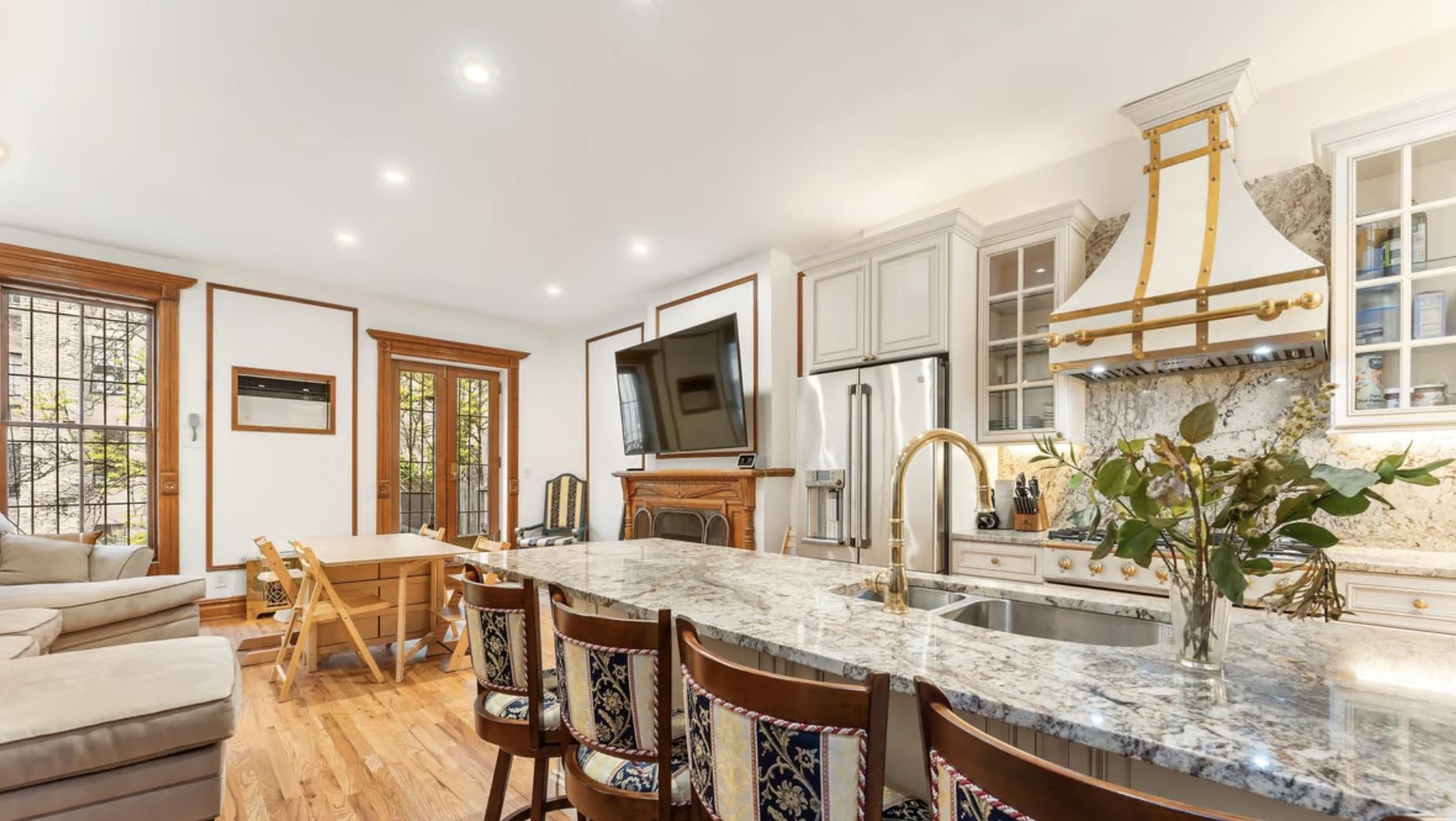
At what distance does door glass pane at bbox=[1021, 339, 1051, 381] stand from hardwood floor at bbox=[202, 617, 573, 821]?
2.84m

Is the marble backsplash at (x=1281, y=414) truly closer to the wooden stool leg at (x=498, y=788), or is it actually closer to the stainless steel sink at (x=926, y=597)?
the stainless steel sink at (x=926, y=597)

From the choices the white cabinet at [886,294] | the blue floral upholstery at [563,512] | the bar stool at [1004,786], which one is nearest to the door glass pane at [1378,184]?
the white cabinet at [886,294]

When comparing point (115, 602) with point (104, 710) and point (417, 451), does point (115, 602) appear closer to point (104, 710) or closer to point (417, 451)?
point (104, 710)

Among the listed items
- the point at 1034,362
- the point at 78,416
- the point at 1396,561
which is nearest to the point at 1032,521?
the point at 1034,362

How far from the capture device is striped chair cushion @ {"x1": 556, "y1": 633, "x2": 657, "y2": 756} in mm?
1165

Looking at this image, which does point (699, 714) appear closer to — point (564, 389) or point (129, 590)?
point (129, 590)

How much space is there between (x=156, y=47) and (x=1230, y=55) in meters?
4.22

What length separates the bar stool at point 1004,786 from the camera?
52 cm

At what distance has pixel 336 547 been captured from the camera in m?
3.98

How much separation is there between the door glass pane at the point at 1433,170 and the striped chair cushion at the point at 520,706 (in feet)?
10.9

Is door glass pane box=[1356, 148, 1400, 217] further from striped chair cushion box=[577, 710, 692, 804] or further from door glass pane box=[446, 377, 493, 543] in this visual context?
door glass pane box=[446, 377, 493, 543]

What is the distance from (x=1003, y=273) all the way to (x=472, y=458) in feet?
17.5

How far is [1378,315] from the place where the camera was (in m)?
Answer: 2.35

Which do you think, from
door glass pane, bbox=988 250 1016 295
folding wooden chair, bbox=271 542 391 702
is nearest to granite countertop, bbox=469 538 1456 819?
door glass pane, bbox=988 250 1016 295
